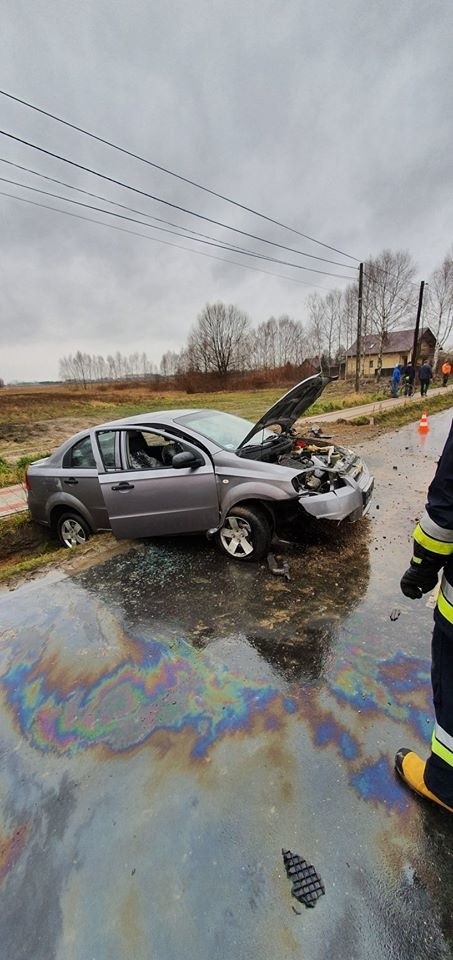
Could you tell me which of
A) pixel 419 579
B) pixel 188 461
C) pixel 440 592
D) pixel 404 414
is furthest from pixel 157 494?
pixel 404 414

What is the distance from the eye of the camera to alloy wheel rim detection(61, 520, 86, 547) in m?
5.21

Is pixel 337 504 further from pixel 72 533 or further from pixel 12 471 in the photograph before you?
pixel 12 471

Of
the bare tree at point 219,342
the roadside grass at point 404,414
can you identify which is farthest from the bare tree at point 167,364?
the roadside grass at point 404,414

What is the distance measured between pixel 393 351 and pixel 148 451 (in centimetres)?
5576

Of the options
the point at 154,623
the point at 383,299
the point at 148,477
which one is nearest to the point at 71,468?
the point at 148,477

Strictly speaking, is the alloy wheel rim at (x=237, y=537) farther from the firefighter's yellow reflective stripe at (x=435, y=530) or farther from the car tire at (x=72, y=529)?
the firefighter's yellow reflective stripe at (x=435, y=530)

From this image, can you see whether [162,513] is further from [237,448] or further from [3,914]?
[3,914]

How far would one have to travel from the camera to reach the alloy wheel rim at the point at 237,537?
4207mm

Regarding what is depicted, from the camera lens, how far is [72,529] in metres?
5.28

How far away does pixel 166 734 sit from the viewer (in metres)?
2.36

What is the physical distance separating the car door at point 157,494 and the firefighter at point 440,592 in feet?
8.56

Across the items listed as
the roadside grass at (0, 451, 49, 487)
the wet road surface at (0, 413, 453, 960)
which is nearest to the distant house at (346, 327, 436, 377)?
the roadside grass at (0, 451, 49, 487)

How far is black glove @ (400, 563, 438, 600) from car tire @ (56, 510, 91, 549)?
4.10 metres

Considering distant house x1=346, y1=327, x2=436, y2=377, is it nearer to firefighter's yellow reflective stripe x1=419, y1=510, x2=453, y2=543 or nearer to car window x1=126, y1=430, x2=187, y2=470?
car window x1=126, y1=430, x2=187, y2=470
